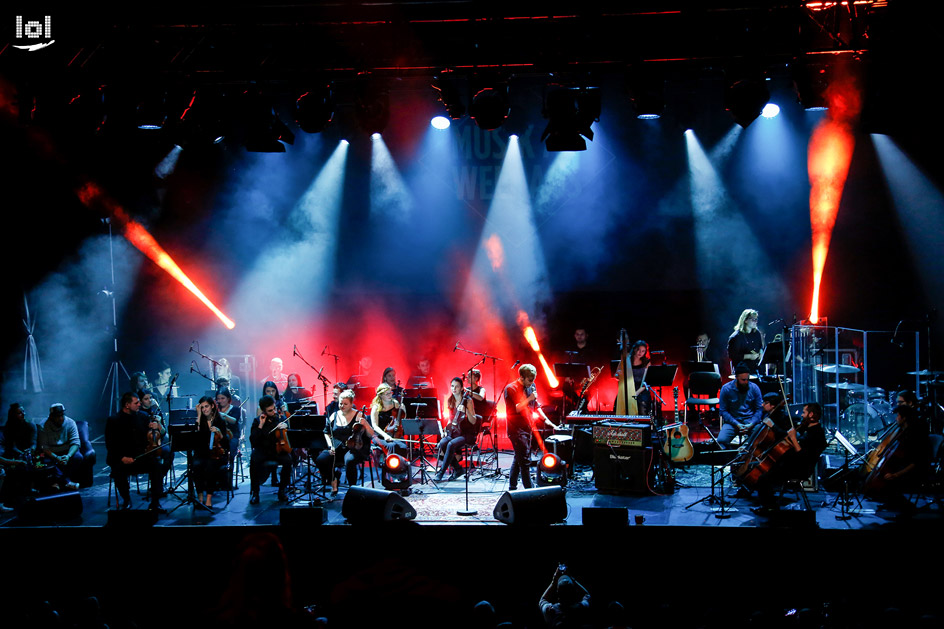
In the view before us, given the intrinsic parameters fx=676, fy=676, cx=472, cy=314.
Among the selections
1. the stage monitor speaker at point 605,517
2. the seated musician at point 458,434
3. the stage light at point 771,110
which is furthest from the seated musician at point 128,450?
the stage light at point 771,110

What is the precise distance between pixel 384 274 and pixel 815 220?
9346mm

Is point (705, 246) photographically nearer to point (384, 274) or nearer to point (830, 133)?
point (830, 133)

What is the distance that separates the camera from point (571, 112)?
9.00m

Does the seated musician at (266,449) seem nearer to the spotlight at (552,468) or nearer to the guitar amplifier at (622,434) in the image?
the spotlight at (552,468)

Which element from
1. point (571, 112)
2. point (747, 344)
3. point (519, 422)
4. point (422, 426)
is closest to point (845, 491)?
point (747, 344)

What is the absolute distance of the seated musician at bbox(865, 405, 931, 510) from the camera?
8.24 meters

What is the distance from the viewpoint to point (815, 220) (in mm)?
14109

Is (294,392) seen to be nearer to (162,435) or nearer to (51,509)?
(162,435)

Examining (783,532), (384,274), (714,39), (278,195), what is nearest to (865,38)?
(714,39)

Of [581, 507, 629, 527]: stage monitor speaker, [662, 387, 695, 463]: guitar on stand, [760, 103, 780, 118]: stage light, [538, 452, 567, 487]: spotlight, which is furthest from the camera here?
[760, 103, 780, 118]: stage light

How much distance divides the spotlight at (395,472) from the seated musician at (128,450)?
10.3 feet

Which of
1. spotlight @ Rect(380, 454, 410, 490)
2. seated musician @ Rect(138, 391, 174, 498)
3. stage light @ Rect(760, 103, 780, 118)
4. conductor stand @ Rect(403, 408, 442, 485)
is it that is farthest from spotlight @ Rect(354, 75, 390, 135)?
stage light @ Rect(760, 103, 780, 118)

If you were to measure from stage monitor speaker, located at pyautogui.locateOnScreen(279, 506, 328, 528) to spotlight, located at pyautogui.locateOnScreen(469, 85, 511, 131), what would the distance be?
203 inches

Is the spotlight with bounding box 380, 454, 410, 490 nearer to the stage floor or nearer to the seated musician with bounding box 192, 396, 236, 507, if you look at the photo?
the stage floor
